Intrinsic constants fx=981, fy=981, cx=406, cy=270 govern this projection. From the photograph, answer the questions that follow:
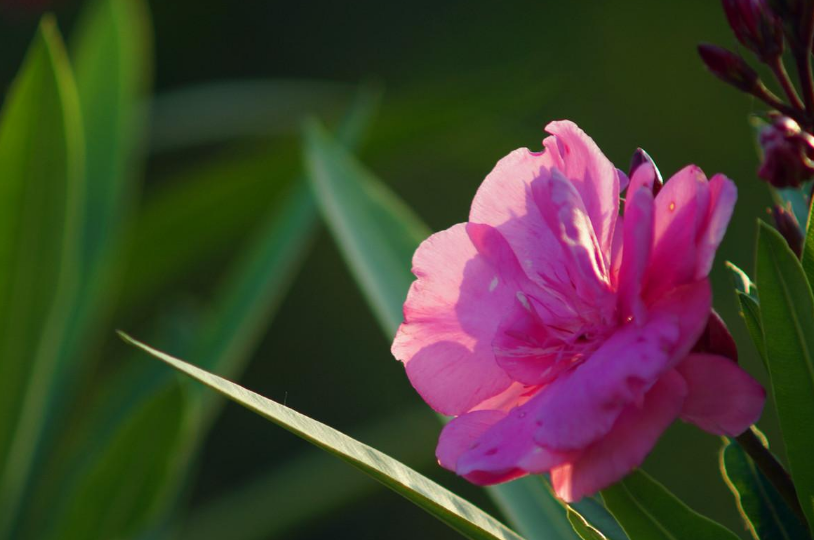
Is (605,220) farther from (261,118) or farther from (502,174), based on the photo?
(261,118)

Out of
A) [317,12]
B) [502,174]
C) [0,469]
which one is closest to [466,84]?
[0,469]

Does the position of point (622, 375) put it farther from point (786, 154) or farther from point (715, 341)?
point (786, 154)

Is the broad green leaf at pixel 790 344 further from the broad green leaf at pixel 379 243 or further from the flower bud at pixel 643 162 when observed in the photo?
the broad green leaf at pixel 379 243

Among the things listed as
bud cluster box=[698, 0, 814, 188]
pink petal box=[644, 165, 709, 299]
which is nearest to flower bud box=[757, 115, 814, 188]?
bud cluster box=[698, 0, 814, 188]

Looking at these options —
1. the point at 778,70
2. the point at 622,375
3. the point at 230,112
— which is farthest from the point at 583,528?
the point at 230,112

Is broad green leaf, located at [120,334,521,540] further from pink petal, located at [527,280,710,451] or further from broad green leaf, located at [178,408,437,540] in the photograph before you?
broad green leaf, located at [178,408,437,540]

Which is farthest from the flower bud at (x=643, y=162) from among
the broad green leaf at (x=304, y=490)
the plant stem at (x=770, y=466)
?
the broad green leaf at (x=304, y=490)
